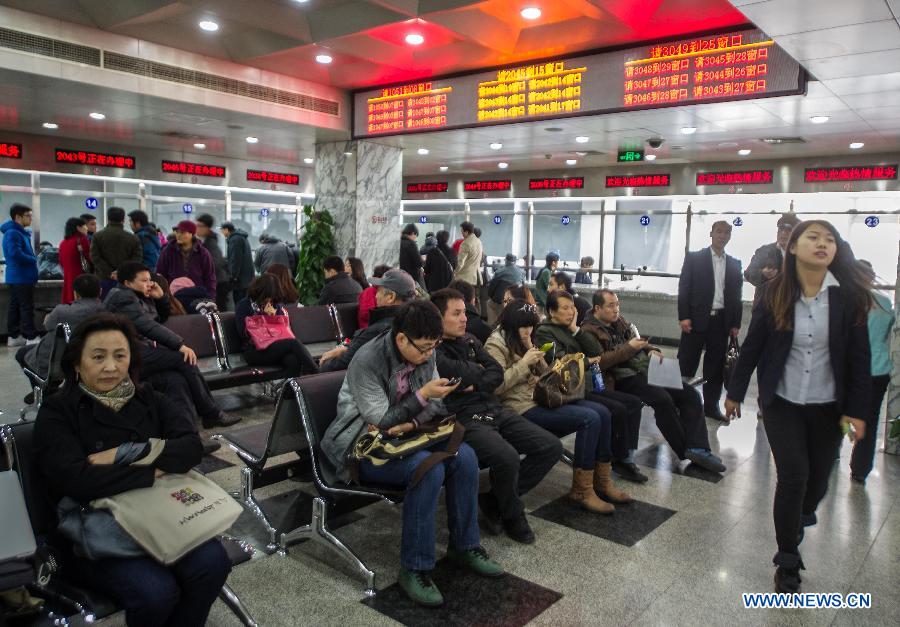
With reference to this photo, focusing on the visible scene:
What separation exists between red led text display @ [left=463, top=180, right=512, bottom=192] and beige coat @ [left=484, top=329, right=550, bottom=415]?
12856 millimetres

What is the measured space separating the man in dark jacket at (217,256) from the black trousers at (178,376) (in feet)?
11.5

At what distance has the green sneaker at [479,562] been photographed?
3109 millimetres

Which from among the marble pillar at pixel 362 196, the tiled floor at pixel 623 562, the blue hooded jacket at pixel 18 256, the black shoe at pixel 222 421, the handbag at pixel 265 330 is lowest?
the tiled floor at pixel 623 562

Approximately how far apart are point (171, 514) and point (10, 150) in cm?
1183

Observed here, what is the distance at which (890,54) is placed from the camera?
17.4 feet

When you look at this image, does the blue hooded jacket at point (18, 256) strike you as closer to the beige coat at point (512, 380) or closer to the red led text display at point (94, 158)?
the red led text display at point (94, 158)

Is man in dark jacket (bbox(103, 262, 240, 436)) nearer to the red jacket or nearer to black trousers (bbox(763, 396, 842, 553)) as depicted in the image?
black trousers (bbox(763, 396, 842, 553))

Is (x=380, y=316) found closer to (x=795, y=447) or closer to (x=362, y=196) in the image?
(x=795, y=447)

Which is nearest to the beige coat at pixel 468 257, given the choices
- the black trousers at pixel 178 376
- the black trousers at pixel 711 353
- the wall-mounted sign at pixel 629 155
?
the wall-mounted sign at pixel 629 155

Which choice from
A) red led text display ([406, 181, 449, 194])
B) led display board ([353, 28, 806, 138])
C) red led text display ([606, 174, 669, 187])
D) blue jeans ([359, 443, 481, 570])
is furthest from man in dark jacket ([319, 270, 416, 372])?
red led text display ([406, 181, 449, 194])

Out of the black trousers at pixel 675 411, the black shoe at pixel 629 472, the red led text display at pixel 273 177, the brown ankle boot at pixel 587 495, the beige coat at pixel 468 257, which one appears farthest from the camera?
the red led text display at pixel 273 177

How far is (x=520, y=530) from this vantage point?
351 cm

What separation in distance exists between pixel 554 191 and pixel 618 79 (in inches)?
Answer: 356

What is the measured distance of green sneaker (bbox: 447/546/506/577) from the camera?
311 centimetres
